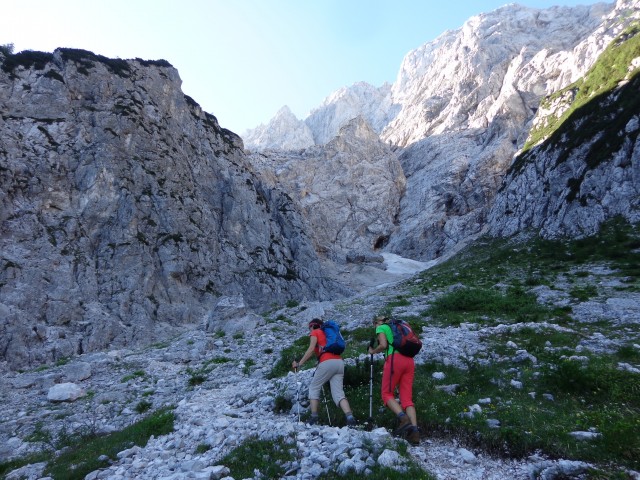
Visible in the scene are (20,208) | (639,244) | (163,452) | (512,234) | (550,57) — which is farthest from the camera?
(550,57)

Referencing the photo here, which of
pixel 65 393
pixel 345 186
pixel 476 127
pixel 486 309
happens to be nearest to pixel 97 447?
pixel 65 393

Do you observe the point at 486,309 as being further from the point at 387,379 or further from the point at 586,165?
the point at 586,165

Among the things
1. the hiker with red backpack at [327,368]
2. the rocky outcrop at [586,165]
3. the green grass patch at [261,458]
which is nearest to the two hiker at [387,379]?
the hiker with red backpack at [327,368]

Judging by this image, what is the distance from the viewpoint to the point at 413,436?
885 centimetres

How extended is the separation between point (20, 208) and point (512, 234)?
75.7m

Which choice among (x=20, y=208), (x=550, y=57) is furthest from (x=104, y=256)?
(x=550, y=57)

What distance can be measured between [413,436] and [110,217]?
61.3 metres

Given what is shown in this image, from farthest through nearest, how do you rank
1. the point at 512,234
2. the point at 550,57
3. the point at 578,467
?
the point at 550,57 → the point at 512,234 → the point at 578,467

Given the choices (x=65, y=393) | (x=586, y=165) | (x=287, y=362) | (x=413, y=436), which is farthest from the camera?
→ (x=586, y=165)

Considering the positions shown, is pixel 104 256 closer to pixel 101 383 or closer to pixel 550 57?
pixel 101 383

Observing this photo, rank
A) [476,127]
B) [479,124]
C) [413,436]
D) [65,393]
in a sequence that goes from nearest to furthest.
Result: [413,436], [65,393], [479,124], [476,127]

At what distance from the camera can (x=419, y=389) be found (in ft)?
38.8

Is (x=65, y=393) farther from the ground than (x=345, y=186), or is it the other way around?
(x=345, y=186)

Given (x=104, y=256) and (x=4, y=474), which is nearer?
(x=4, y=474)
